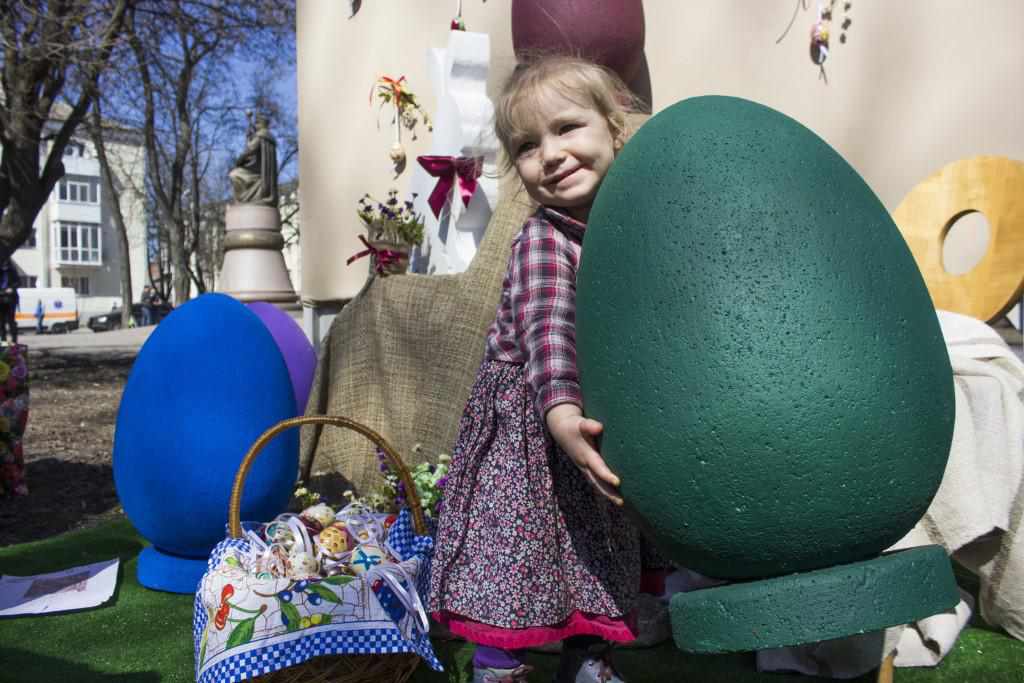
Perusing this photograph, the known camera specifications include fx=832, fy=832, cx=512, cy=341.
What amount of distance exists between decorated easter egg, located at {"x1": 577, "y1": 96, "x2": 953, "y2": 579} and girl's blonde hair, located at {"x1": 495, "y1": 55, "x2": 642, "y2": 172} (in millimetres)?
417

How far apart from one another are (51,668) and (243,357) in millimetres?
1022

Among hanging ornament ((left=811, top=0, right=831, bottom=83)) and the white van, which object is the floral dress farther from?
the white van

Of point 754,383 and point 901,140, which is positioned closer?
point 754,383

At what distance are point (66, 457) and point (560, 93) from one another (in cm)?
507

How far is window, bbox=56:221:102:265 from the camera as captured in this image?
41375mm

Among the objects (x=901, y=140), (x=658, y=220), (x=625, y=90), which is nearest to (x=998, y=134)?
(x=901, y=140)

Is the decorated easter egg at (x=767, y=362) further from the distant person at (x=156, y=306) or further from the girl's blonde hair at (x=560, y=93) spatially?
the distant person at (x=156, y=306)

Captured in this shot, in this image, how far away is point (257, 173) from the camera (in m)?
9.80

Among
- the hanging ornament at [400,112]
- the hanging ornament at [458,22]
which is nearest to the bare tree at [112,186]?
the hanging ornament at [400,112]

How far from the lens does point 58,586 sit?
2.71m

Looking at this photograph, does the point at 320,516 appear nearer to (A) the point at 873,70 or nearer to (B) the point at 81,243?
(A) the point at 873,70

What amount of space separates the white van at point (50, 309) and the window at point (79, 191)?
16.8 meters

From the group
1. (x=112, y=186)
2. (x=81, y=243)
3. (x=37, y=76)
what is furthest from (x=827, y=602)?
(x=81, y=243)

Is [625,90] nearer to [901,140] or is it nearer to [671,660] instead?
[671,660]
